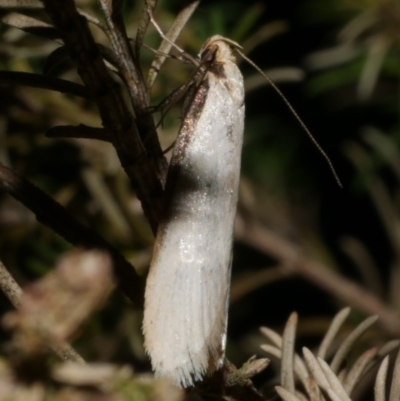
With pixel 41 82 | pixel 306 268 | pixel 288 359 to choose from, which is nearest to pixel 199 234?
pixel 288 359

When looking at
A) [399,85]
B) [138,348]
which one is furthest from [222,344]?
[399,85]

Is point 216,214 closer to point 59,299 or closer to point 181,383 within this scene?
point 181,383

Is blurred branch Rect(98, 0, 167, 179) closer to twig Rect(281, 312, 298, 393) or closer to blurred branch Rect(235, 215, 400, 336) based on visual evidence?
twig Rect(281, 312, 298, 393)

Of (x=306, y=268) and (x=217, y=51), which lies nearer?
(x=217, y=51)

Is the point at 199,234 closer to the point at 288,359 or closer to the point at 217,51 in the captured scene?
the point at 288,359

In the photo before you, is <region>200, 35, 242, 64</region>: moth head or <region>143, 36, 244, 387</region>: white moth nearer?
<region>143, 36, 244, 387</region>: white moth

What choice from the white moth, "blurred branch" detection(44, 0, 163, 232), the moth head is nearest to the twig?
the white moth

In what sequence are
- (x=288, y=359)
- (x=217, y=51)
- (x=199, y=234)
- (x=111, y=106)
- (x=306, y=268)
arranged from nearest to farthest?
(x=111, y=106) → (x=288, y=359) → (x=199, y=234) → (x=217, y=51) → (x=306, y=268)
